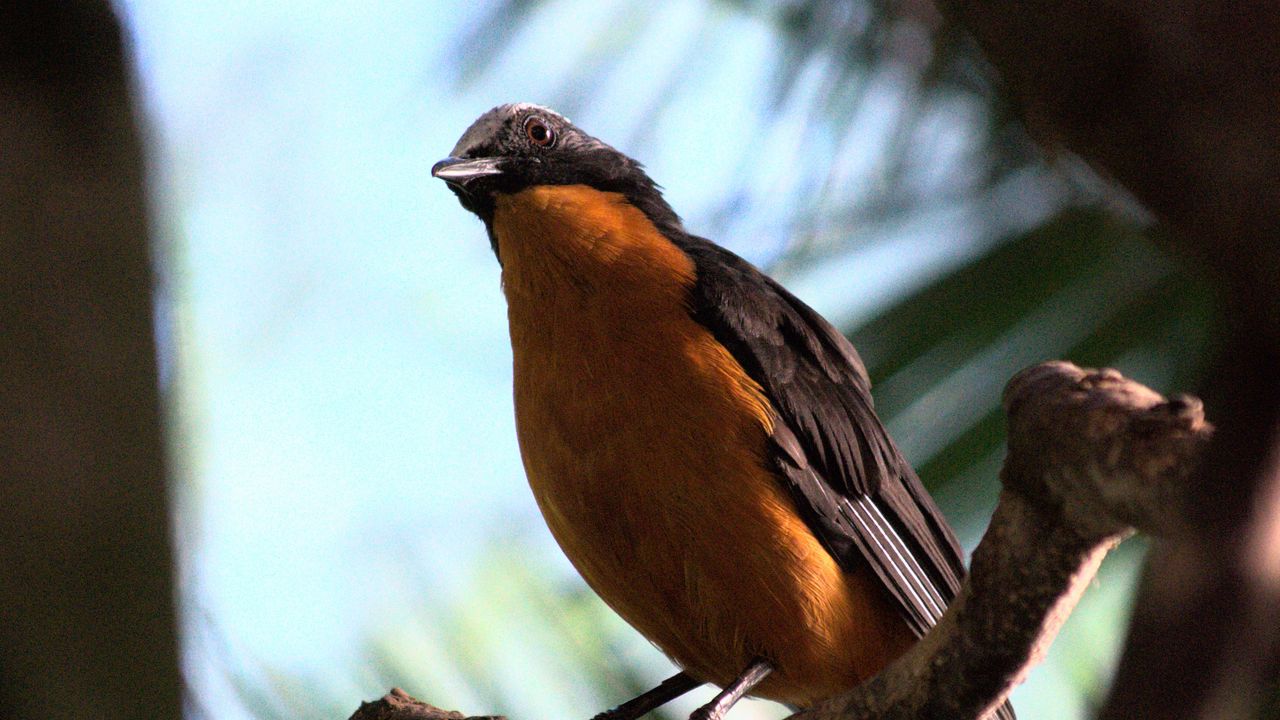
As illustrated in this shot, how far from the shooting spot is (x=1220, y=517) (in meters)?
0.73

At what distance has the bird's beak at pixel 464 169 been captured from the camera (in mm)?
4488

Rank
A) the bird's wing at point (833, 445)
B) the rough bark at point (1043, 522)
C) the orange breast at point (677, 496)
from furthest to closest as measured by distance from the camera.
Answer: the bird's wing at point (833, 445)
the orange breast at point (677, 496)
the rough bark at point (1043, 522)

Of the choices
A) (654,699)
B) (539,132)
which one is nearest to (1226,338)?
(654,699)

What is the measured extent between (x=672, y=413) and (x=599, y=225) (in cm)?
89

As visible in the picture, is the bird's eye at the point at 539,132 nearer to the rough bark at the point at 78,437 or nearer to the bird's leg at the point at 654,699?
the rough bark at the point at 78,437

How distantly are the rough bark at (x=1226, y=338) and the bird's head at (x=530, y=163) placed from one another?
12.5 feet

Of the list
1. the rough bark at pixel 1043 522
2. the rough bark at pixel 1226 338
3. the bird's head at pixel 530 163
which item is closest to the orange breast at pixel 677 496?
the bird's head at pixel 530 163

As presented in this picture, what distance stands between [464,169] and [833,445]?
1679mm

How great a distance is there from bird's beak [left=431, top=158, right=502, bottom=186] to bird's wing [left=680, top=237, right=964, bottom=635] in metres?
0.81

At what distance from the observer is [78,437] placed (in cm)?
354

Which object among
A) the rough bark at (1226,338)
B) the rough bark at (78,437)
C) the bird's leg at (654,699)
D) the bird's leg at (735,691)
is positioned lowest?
the bird's leg at (735,691)

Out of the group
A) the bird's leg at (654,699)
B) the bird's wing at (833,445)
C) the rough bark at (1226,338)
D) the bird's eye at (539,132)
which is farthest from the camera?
the bird's eye at (539,132)

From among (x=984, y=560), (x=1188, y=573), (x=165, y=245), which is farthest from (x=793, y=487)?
(x=1188, y=573)

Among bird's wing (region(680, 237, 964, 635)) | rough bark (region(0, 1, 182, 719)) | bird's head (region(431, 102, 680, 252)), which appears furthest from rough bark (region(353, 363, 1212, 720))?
bird's head (region(431, 102, 680, 252))
